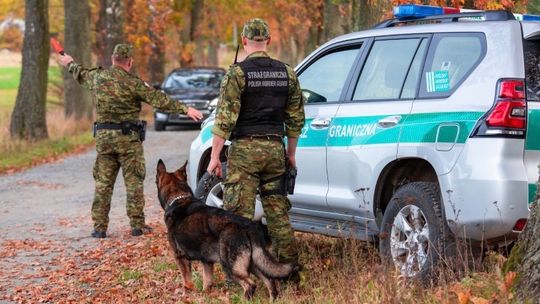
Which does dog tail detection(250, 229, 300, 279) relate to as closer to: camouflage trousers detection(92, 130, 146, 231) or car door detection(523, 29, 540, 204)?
car door detection(523, 29, 540, 204)

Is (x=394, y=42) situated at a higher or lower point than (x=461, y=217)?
higher

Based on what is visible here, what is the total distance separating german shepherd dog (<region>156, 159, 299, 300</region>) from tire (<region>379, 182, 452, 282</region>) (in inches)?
28.3

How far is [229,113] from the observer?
7.23 meters

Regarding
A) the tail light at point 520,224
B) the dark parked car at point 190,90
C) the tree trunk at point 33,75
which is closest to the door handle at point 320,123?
the tail light at point 520,224

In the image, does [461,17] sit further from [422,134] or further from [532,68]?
[422,134]

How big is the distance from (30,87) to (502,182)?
19.3m

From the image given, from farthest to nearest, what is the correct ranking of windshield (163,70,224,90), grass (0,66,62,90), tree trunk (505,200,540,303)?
grass (0,66,62,90), windshield (163,70,224,90), tree trunk (505,200,540,303)

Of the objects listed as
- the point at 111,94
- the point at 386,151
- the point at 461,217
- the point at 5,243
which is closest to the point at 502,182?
the point at 461,217

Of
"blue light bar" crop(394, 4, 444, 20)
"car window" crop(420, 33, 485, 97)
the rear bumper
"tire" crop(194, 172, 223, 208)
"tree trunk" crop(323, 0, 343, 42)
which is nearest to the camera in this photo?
the rear bumper

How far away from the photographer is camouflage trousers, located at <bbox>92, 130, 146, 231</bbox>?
1118 cm

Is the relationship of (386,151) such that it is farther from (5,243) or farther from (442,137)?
(5,243)

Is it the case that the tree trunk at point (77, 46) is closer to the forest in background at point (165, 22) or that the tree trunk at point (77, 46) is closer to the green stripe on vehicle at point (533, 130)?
the forest in background at point (165, 22)

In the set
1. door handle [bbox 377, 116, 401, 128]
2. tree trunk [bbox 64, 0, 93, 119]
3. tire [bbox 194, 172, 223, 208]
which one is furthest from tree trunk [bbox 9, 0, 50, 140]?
door handle [bbox 377, 116, 401, 128]

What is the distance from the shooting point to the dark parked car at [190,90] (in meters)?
29.2
